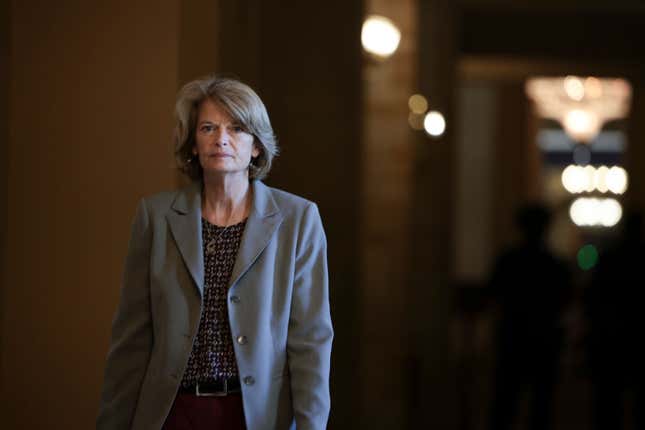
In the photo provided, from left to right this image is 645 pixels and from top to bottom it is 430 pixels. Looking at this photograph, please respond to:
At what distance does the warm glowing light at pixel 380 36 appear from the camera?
28.5 ft

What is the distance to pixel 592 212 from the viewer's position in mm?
32438

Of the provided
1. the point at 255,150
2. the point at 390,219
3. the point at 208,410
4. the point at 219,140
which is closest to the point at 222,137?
the point at 219,140

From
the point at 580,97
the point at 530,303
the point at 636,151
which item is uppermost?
the point at 580,97

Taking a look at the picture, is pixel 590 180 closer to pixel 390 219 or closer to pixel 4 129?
pixel 390 219

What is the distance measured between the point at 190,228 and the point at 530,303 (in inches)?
177

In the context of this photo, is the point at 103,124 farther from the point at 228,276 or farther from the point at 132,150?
the point at 228,276

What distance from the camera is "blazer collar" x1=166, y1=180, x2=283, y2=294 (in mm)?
2977

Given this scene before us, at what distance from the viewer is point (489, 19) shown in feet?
42.5

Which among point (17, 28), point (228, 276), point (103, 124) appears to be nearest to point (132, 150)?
point (103, 124)

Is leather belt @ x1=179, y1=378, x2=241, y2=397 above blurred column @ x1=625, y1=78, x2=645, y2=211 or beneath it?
beneath

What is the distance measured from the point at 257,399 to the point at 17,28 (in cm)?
175

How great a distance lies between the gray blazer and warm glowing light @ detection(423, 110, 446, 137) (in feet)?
19.8

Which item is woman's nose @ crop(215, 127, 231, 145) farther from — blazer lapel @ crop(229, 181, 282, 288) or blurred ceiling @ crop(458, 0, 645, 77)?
→ blurred ceiling @ crop(458, 0, 645, 77)

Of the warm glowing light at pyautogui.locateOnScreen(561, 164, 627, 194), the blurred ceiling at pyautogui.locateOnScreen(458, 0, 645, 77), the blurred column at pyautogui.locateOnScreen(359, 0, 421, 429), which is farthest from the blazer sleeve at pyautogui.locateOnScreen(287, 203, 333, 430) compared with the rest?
the warm glowing light at pyautogui.locateOnScreen(561, 164, 627, 194)
